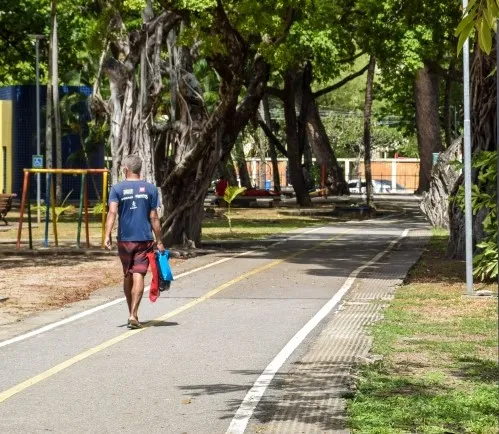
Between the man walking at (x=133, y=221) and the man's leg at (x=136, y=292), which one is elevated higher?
the man walking at (x=133, y=221)

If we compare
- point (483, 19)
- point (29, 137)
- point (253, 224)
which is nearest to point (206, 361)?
point (483, 19)

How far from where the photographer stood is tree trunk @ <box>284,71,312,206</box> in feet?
173

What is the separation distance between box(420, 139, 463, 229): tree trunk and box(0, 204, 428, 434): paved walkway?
1065cm

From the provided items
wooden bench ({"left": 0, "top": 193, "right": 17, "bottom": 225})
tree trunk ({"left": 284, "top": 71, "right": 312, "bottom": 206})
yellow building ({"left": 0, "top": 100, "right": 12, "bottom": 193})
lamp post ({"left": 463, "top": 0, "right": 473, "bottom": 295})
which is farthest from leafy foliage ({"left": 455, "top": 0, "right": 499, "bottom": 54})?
yellow building ({"left": 0, "top": 100, "right": 12, "bottom": 193})

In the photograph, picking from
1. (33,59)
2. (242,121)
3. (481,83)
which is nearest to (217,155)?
(242,121)

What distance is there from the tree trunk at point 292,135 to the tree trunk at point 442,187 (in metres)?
14.4

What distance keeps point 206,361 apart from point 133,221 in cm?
277

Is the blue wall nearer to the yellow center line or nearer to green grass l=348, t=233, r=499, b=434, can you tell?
the yellow center line

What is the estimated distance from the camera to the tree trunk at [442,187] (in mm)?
31500

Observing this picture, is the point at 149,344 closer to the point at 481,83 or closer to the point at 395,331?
the point at 395,331

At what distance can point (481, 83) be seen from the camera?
68.3 feet

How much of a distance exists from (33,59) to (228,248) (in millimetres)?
24561

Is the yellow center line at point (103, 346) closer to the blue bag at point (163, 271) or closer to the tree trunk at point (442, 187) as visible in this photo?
the blue bag at point (163, 271)

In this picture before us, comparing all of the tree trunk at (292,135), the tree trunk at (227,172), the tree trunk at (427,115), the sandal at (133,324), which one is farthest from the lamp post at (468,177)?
the tree trunk at (227,172)
